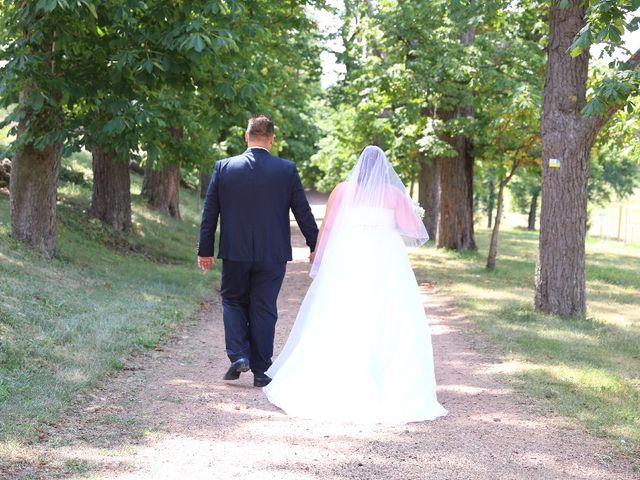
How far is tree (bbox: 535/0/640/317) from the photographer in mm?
11836

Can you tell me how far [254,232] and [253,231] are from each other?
12mm

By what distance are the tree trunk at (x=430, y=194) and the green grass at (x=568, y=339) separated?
27.4 feet

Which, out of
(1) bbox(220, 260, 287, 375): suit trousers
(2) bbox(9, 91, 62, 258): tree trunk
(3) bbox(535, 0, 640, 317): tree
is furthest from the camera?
(2) bbox(9, 91, 62, 258): tree trunk

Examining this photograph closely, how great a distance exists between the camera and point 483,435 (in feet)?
20.5

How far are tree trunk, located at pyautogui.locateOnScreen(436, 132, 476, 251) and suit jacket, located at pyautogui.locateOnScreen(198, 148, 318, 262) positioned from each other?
52.0ft

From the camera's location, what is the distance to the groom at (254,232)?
7.38 m

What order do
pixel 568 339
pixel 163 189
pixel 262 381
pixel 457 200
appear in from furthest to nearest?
pixel 163 189
pixel 457 200
pixel 568 339
pixel 262 381

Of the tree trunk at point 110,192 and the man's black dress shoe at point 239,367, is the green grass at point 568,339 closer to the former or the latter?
the man's black dress shoe at point 239,367

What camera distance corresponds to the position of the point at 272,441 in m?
5.88

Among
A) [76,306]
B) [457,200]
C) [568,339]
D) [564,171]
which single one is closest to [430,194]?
[457,200]

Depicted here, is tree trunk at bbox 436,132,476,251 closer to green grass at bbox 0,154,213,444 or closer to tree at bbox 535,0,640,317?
green grass at bbox 0,154,213,444

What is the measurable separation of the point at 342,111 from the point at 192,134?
1024 cm

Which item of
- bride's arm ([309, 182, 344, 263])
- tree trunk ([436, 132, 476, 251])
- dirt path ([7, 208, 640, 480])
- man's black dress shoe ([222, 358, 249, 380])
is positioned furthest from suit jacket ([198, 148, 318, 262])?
tree trunk ([436, 132, 476, 251])

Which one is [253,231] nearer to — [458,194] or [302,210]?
[302,210]
